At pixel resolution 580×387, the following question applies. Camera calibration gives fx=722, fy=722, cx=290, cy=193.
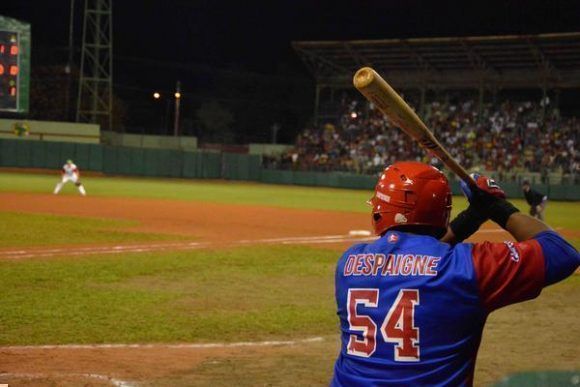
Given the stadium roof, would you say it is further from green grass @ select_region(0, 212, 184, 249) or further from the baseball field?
green grass @ select_region(0, 212, 184, 249)

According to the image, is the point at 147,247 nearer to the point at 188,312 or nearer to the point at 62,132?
the point at 188,312

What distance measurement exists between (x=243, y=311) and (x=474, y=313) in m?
6.64

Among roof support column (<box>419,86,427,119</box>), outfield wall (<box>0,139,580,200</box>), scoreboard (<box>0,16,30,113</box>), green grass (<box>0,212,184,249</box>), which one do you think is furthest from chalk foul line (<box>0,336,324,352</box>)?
roof support column (<box>419,86,427,119</box>)

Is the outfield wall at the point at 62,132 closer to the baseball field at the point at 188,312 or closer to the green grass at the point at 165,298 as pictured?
the baseball field at the point at 188,312

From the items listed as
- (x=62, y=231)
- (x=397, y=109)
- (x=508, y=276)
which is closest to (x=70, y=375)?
(x=397, y=109)

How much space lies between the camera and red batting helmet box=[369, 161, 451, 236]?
9.39ft

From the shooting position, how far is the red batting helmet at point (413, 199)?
2.86 meters

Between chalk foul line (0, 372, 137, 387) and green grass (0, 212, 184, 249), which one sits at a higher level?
chalk foul line (0, 372, 137, 387)

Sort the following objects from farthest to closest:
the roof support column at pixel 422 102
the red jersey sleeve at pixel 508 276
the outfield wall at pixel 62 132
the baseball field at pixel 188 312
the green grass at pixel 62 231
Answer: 1. the outfield wall at pixel 62 132
2. the roof support column at pixel 422 102
3. the green grass at pixel 62 231
4. the baseball field at pixel 188 312
5. the red jersey sleeve at pixel 508 276

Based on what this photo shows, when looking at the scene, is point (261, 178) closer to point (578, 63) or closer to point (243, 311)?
point (578, 63)

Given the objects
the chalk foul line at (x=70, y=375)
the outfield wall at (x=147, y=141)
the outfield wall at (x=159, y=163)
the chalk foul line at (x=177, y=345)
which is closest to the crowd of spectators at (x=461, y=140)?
the outfield wall at (x=159, y=163)

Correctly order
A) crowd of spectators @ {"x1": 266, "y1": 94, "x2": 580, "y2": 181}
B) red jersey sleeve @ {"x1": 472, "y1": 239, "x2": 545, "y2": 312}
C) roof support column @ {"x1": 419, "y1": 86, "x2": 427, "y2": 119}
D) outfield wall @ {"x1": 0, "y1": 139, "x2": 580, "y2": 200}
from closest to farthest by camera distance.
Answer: red jersey sleeve @ {"x1": 472, "y1": 239, "x2": 545, "y2": 312}
crowd of spectators @ {"x1": 266, "y1": 94, "x2": 580, "y2": 181}
outfield wall @ {"x1": 0, "y1": 139, "x2": 580, "y2": 200}
roof support column @ {"x1": 419, "y1": 86, "x2": 427, "y2": 119}

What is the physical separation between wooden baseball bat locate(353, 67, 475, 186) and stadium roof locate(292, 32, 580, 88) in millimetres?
42444

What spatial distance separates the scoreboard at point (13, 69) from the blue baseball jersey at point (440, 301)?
22.7 m
